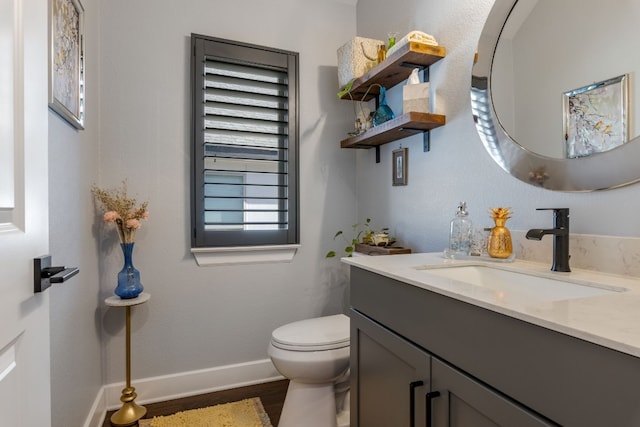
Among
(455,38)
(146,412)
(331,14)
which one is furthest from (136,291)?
(331,14)

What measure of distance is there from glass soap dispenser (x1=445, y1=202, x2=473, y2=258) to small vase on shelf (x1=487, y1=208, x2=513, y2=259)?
12 centimetres

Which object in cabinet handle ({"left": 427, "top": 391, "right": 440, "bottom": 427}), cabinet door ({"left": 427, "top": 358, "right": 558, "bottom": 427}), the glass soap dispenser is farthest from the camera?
the glass soap dispenser

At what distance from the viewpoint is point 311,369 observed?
5.14ft

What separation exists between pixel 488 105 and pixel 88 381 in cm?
216

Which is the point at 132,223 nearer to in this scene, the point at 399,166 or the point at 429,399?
the point at 399,166

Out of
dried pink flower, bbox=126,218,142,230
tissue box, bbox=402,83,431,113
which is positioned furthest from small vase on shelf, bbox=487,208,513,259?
dried pink flower, bbox=126,218,142,230

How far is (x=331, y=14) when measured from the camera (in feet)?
8.01

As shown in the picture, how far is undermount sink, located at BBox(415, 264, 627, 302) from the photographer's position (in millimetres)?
913

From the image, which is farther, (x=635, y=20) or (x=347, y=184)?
(x=347, y=184)

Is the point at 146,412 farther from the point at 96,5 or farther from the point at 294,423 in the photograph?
the point at 96,5

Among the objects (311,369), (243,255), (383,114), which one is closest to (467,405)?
(311,369)

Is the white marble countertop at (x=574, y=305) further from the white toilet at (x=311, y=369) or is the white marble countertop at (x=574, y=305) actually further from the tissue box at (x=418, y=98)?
the tissue box at (x=418, y=98)

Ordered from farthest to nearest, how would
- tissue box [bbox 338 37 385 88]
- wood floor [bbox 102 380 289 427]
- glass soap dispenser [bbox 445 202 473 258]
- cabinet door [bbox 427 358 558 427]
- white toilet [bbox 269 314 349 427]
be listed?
1. tissue box [bbox 338 37 385 88]
2. wood floor [bbox 102 380 289 427]
3. white toilet [bbox 269 314 349 427]
4. glass soap dispenser [bbox 445 202 473 258]
5. cabinet door [bbox 427 358 558 427]

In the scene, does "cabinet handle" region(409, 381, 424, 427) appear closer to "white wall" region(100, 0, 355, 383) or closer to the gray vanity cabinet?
the gray vanity cabinet
